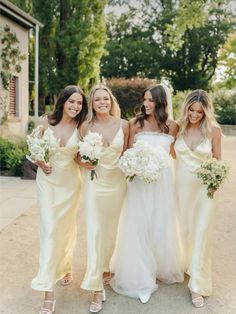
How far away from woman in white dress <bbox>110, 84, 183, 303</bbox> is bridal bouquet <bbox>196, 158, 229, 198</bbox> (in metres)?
0.40

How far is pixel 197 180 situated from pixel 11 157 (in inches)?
319

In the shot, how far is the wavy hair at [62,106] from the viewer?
4.02 m

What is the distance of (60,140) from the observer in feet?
13.0

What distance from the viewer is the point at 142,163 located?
3838mm

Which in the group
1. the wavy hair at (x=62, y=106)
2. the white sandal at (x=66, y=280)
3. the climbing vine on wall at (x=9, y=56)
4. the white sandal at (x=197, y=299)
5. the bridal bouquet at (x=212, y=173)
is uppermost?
the climbing vine on wall at (x=9, y=56)

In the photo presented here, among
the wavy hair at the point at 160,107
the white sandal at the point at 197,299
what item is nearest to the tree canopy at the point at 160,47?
the wavy hair at the point at 160,107

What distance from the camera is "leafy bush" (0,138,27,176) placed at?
11.0 m

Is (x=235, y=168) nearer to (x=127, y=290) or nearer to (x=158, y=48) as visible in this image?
(x=127, y=290)

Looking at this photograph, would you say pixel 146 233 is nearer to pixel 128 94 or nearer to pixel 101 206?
pixel 101 206

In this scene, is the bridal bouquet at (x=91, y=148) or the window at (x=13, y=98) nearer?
the bridal bouquet at (x=91, y=148)

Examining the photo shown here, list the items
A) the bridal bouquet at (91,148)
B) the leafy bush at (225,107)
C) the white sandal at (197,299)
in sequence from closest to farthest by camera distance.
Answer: the bridal bouquet at (91,148)
the white sandal at (197,299)
the leafy bush at (225,107)

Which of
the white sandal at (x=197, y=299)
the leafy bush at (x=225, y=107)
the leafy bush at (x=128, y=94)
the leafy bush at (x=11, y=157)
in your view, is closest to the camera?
the white sandal at (x=197, y=299)

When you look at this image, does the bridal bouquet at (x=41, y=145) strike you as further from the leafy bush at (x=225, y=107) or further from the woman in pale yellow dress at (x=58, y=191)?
the leafy bush at (x=225, y=107)

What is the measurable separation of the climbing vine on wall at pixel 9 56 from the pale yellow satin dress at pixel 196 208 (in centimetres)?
1180
